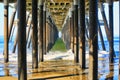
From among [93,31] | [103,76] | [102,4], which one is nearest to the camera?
[93,31]

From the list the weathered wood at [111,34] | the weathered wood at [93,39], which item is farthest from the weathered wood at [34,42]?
the weathered wood at [93,39]

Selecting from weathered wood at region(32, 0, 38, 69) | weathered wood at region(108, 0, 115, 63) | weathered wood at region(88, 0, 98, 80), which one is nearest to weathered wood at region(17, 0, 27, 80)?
weathered wood at region(88, 0, 98, 80)

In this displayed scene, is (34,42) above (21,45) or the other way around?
the other way around

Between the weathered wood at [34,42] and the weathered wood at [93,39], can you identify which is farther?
the weathered wood at [34,42]

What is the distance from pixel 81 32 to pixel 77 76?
6.67ft

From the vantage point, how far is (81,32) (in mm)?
10414

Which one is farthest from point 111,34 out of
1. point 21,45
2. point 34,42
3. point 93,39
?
point 21,45

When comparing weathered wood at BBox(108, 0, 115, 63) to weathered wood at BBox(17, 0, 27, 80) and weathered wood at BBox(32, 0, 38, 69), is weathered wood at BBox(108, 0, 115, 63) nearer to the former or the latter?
weathered wood at BBox(32, 0, 38, 69)

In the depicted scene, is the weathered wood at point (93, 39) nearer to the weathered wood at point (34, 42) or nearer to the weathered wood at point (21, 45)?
the weathered wood at point (21, 45)

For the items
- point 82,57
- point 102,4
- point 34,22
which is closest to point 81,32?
point 82,57

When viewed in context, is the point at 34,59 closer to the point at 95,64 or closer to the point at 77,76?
the point at 77,76

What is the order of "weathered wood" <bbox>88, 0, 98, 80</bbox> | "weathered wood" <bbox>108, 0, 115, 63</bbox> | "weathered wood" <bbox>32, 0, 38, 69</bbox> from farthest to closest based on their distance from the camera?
"weathered wood" <bbox>108, 0, 115, 63</bbox> → "weathered wood" <bbox>32, 0, 38, 69</bbox> → "weathered wood" <bbox>88, 0, 98, 80</bbox>

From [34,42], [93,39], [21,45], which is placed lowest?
[34,42]

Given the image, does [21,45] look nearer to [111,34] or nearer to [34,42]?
[34,42]
